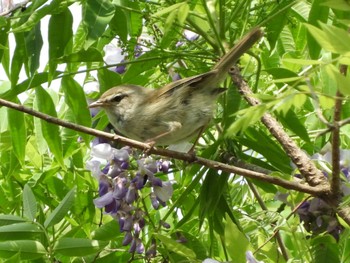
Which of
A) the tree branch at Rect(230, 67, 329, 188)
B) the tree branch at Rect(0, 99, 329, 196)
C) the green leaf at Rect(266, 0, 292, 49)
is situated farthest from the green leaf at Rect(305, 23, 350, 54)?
the green leaf at Rect(266, 0, 292, 49)

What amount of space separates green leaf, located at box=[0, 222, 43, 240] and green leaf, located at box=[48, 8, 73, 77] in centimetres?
55

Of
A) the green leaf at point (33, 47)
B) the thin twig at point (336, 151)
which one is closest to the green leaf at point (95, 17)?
the green leaf at point (33, 47)

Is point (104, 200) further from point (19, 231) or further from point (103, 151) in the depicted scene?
point (19, 231)

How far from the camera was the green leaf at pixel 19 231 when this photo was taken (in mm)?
2493

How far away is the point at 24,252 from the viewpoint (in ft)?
8.28

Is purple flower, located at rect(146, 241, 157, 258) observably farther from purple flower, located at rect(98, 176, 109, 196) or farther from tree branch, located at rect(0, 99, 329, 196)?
tree branch, located at rect(0, 99, 329, 196)

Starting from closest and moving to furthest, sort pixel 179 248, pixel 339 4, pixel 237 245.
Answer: pixel 339 4 < pixel 237 245 < pixel 179 248

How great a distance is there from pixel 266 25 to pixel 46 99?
770mm

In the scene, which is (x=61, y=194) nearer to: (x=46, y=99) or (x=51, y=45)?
(x=46, y=99)

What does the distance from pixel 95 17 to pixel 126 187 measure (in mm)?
560

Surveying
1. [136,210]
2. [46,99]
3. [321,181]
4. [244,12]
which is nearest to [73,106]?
[46,99]

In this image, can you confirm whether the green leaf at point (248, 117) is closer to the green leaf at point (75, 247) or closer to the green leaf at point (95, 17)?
the green leaf at point (95, 17)

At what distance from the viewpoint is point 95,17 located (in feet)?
7.79

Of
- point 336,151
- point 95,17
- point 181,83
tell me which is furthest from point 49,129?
point 336,151
